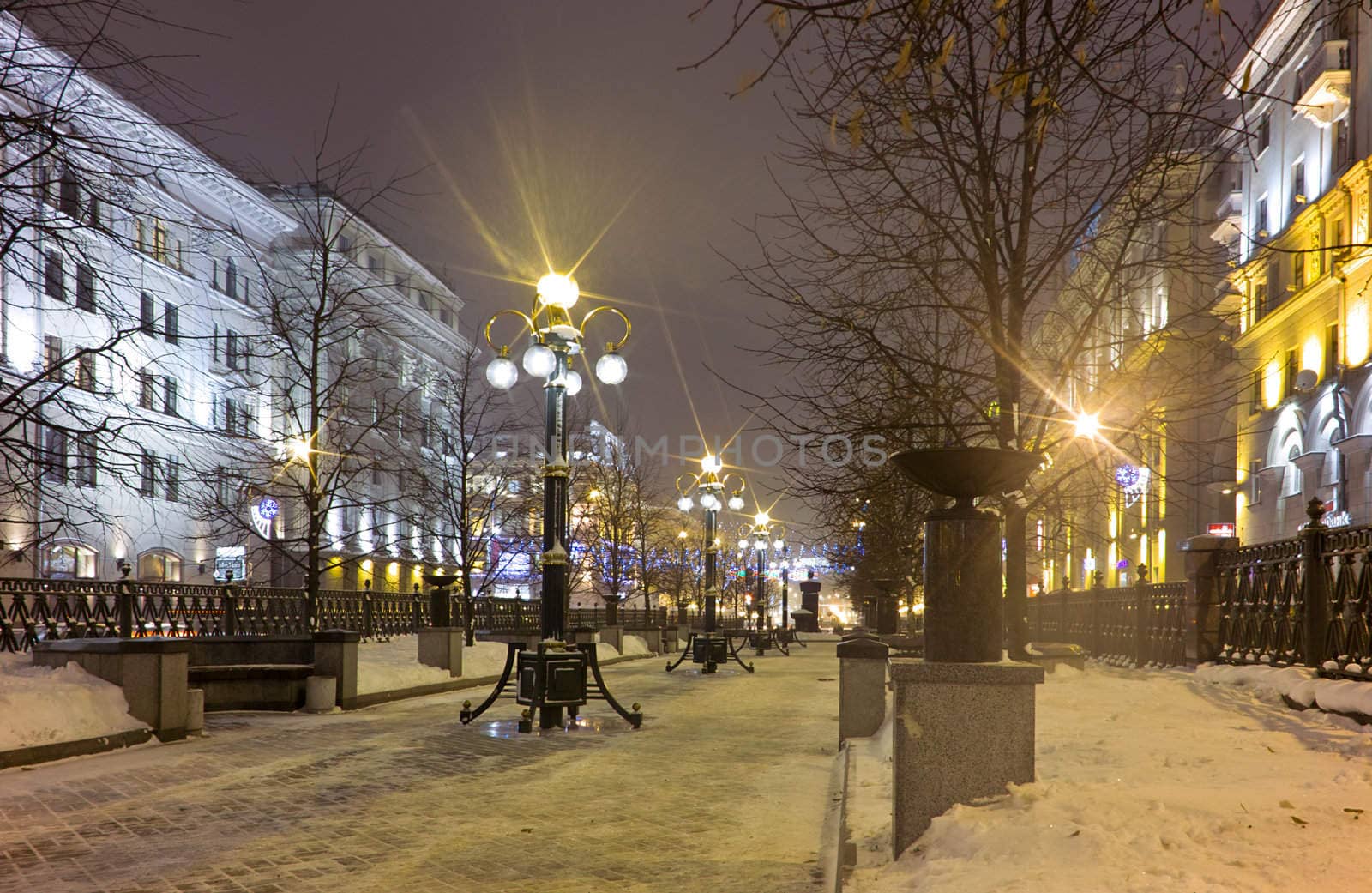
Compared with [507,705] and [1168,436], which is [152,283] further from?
[1168,436]

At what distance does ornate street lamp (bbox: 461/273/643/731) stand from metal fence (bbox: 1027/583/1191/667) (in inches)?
360

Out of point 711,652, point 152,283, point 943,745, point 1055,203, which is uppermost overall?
point 152,283

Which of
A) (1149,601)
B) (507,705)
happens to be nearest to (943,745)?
(507,705)

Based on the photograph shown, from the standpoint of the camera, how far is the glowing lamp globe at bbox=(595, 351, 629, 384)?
16234mm

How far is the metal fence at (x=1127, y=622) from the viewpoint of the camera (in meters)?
17.7

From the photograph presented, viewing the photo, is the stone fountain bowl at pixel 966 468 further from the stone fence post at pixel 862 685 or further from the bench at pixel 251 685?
the bench at pixel 251 685

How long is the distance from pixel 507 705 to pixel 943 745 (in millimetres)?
13073

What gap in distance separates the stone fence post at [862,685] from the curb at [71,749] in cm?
763

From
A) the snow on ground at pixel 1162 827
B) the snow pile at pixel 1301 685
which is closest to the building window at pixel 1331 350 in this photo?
the snow pile at pixel 1301 685

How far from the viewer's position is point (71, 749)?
10.9m

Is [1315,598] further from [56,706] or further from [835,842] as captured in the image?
[56,706]

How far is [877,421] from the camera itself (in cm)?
1581

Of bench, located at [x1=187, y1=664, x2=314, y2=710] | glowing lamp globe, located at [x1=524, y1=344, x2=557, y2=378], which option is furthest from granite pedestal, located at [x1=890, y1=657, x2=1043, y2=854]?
bench, located at [x1=187, y1=664, x2=314, y2=710]

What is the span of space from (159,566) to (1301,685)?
46065mm
